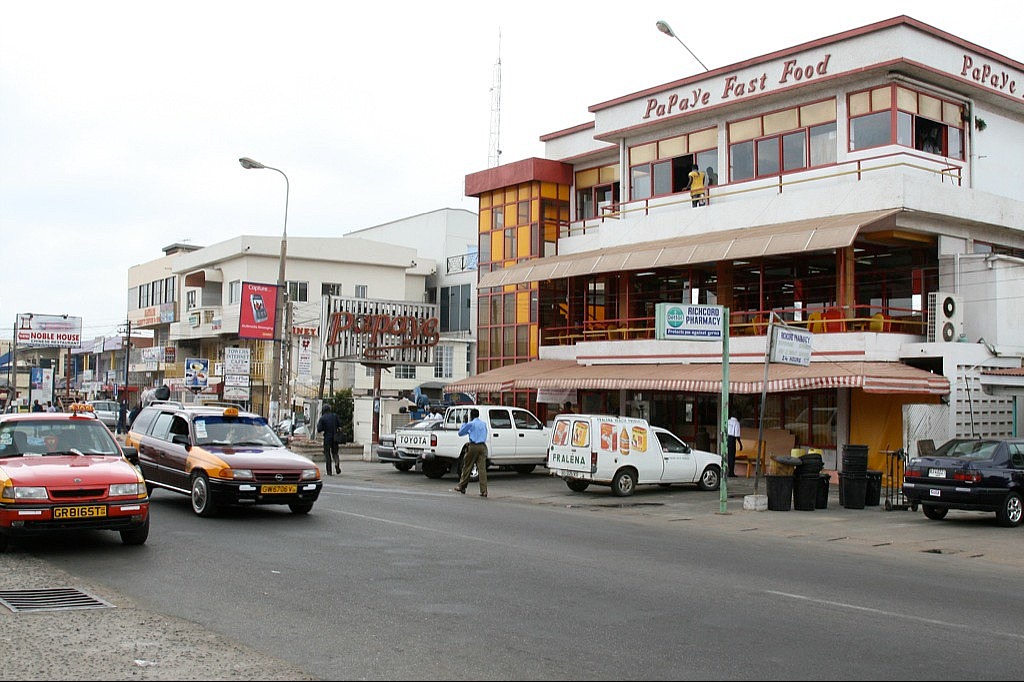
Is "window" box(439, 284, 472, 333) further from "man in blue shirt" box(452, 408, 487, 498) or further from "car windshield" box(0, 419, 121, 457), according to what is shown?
"car windshield" box(0, 419, 121, 457)

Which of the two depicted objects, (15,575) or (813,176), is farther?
(813,176)

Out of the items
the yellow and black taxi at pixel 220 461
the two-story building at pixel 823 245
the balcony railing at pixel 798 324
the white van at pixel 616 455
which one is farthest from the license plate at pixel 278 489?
the balcony railing at pixel 798 324

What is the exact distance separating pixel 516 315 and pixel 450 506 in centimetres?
1899

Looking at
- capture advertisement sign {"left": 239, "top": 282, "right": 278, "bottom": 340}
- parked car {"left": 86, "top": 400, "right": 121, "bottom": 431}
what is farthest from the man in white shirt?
parked car {"left": 86, "top": 400, "right": 121, "bottom": 431}

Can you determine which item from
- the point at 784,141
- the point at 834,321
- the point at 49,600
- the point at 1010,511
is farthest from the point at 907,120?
the point at 49,600

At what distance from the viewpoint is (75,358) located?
91.9m

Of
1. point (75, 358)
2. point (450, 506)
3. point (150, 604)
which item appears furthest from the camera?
point (75, 358)

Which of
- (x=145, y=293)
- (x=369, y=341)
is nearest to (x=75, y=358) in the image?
(x=145, y=293)

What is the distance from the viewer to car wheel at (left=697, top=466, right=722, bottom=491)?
24398 mm

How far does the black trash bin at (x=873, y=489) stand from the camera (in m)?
21.1

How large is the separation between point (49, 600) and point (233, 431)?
780 centimetres

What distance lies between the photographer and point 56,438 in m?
13.3

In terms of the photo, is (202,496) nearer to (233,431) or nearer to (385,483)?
(233,431)

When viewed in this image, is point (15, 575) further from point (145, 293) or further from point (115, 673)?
point (145, 293)
